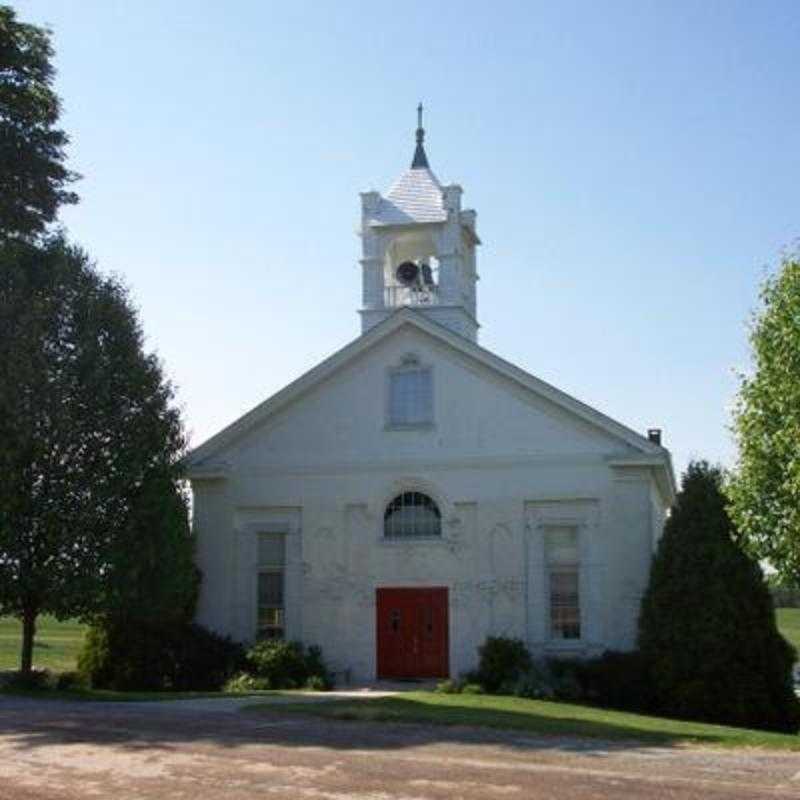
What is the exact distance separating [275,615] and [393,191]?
1189 cm

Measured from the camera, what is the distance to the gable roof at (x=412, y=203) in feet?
104

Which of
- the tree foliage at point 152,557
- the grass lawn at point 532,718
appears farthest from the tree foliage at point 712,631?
the tree foliage at point 152,557

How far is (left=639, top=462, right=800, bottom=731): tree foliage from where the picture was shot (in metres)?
25.0

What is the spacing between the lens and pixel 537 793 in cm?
1194

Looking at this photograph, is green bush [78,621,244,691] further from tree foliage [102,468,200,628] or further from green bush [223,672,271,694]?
tree foliage [102,468,200,628]

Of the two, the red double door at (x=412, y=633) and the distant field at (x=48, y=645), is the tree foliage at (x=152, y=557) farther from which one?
the red double door at (x=412, y=633)

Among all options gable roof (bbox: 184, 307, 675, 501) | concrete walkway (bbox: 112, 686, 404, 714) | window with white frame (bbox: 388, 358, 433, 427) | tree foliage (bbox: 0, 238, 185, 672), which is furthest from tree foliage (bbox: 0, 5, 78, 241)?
concrete walkway (bbox: 112, 686, 404, 714)

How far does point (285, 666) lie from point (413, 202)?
41.9 feet

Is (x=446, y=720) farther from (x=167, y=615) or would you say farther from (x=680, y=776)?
(x=167, y=615)

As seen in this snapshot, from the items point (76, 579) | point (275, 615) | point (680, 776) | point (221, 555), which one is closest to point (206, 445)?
point (221, 555)

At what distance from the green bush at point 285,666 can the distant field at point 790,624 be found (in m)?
38.2

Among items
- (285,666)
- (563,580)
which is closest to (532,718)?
(563,580)

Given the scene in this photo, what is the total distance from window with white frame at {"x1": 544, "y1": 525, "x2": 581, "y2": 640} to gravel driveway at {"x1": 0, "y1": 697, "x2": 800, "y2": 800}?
11.0m

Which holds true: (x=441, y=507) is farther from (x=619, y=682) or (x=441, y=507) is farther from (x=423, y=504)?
(x=619, y=682)
